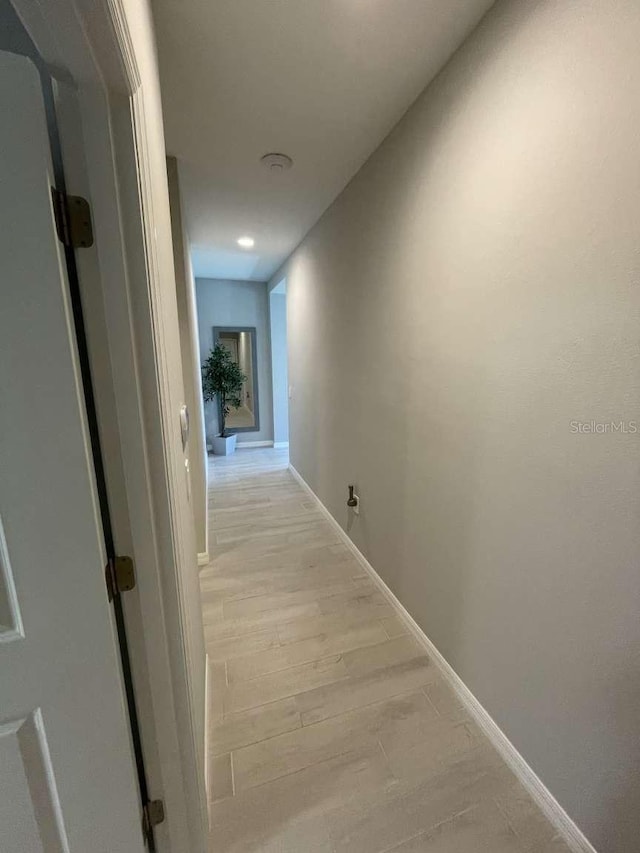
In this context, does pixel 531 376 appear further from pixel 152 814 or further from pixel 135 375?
pixel 152 814

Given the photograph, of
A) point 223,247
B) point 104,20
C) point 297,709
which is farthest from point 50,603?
point 223,247

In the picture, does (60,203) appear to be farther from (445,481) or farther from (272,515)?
(272,515)

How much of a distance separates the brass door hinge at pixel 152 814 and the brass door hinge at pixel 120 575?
2.03 ft

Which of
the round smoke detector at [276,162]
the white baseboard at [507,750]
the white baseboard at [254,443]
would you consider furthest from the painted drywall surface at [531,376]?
the white baseboard at [254,443]

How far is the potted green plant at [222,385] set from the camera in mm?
5160

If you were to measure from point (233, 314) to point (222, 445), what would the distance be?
78.1 inches

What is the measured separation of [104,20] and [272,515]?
3133mm

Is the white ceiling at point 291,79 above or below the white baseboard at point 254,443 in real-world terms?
above

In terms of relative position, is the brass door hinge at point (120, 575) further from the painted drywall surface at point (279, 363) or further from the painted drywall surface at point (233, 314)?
the painted drywall surface at point (233, 314)

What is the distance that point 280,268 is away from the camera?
176 inches

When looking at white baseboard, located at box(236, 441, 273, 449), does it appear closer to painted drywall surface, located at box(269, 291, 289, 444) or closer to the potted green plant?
painted drywall surface, located at box(269, 291, 289, 444)

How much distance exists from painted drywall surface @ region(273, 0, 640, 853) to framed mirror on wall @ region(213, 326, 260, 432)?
12.7 ft

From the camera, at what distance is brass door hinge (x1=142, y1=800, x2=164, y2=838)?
92cm

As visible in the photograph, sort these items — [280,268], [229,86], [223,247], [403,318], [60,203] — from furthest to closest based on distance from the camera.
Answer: [280,268] < [223,247] < [403,318] < [229,86] < [60,203]
